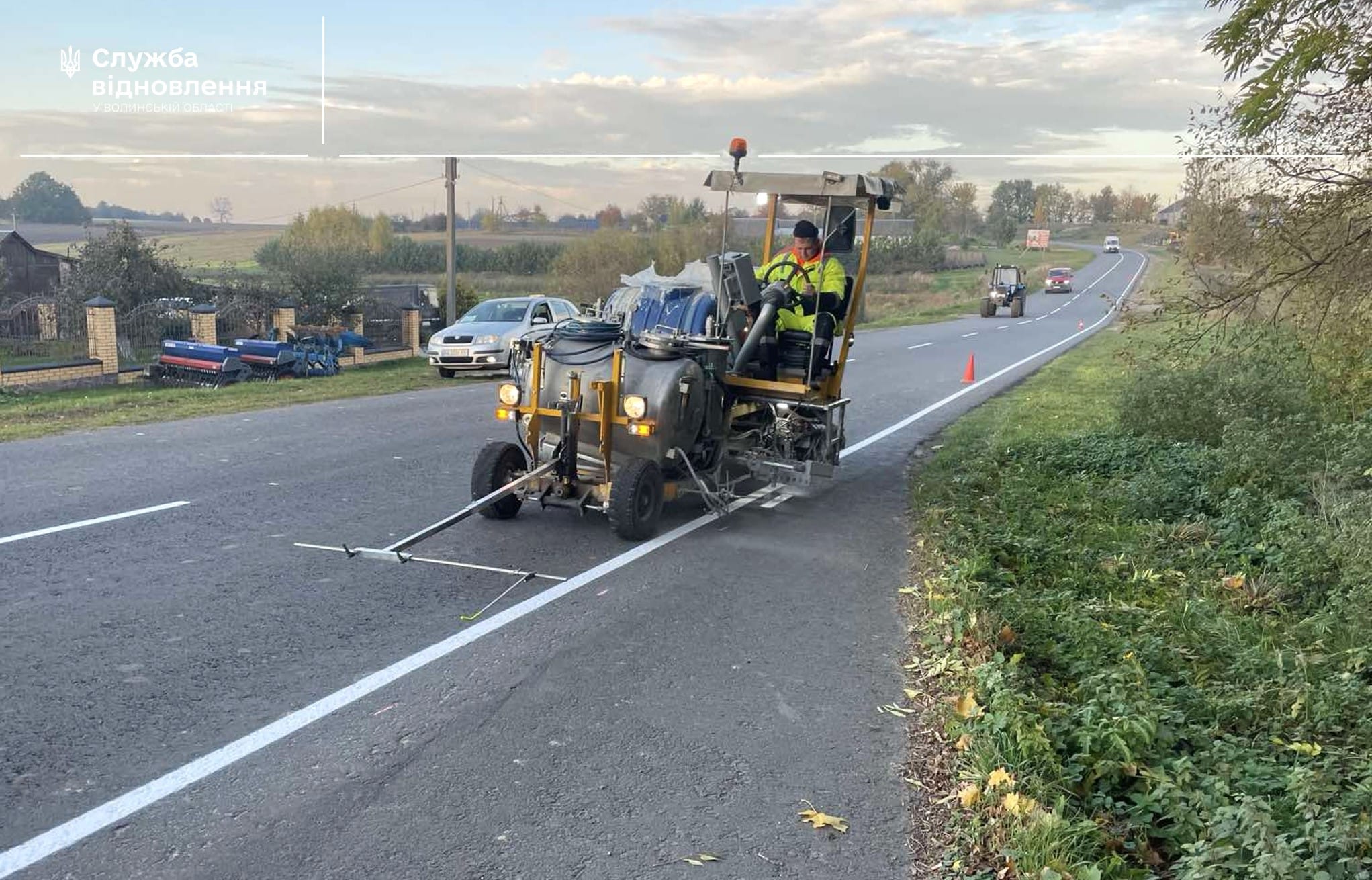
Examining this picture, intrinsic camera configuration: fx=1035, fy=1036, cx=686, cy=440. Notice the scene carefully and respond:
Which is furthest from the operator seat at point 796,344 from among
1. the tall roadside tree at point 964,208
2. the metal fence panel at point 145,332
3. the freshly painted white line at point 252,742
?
the tall roadside tree at point 964,208

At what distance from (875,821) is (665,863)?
0.93 m

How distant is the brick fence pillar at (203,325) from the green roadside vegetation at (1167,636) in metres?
17.1

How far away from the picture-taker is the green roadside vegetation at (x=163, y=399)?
42.9ft

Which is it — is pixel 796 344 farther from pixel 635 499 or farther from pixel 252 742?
pixel 252 742

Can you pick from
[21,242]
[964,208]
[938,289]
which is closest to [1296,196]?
[21,242]

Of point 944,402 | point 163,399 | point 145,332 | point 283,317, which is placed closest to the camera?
point 163,399

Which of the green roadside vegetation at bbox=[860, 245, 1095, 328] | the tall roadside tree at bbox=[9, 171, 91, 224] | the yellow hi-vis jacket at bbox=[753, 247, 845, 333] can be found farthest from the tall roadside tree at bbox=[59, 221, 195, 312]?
the tall roadside tree at bbox=[9, 171, 91, 224]

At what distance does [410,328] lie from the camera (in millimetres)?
27266

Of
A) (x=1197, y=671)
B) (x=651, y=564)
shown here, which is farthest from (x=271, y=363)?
(x=1197, y=671)

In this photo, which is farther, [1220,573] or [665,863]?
[1220,573]

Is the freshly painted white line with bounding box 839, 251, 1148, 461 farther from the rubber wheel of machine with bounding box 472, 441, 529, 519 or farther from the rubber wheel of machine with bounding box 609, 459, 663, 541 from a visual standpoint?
the rubber wheel of machine with bounding box 472, 441, 529, 519

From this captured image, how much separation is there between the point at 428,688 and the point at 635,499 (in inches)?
116

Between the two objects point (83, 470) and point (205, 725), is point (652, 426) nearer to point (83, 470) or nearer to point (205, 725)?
point (205, 725)

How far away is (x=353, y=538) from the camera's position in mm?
7793
